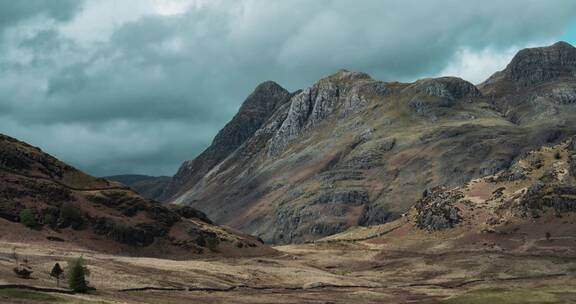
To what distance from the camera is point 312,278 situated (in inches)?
5266

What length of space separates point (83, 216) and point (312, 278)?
206 feet

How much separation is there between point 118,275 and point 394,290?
55.2 metres

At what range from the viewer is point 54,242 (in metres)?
138

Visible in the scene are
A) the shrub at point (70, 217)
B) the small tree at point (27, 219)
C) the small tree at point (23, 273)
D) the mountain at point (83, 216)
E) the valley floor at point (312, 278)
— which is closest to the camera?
the small tree at point (23, 273)

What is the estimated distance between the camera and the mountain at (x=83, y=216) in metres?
144

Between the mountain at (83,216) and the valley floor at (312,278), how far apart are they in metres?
14.1

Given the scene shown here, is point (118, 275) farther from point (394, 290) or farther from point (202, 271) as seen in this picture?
point (394, 290)

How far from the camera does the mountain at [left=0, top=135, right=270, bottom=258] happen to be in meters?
144

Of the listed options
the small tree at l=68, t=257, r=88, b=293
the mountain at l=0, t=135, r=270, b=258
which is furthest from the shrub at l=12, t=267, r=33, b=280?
the mountain at l=0, t=135, r=270, b=258

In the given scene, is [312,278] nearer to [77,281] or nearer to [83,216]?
[83,216]

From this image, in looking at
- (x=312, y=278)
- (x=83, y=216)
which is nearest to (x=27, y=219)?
(x=83, y=216)

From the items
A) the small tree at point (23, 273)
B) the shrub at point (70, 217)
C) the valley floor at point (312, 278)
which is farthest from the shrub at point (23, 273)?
the shrub at point (70, 217)

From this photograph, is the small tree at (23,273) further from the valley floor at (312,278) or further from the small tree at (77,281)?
the small tree at (77,281)

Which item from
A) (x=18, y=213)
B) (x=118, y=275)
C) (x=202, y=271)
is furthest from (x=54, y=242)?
(x=118, y=275)
